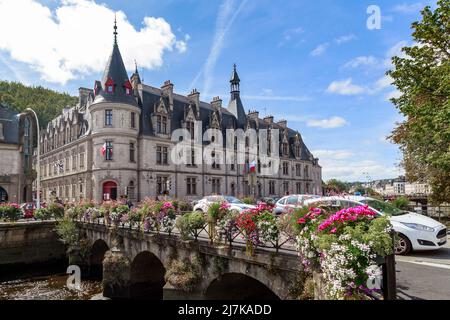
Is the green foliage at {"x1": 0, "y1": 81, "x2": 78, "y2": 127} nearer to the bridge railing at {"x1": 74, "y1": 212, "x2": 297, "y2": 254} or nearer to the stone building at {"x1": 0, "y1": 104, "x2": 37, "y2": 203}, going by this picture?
the stone building at {"x1": 0, "y1": 104, "x2": 37, "y2": 203}

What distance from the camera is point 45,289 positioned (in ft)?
56.5

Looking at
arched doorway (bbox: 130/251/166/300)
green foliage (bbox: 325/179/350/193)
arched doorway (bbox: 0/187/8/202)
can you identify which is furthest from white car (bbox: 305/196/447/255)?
arched doorway (bbox: 0/187/8/202)

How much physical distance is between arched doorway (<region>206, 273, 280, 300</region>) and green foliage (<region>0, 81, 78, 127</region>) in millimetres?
74067

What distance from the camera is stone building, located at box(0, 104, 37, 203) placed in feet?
119

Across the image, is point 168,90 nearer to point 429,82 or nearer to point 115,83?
point 115,83

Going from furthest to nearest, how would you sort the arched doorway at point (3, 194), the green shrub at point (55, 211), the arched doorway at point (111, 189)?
the arched doorway at point (3, 194), the arched doorway at point (111, 189), the green shrub at point (55, 211)

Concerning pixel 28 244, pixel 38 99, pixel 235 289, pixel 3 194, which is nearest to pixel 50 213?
pixel 28 244

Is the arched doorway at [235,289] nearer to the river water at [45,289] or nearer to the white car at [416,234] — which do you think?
the white car at [416,234]

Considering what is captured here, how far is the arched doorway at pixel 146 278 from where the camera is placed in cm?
1513

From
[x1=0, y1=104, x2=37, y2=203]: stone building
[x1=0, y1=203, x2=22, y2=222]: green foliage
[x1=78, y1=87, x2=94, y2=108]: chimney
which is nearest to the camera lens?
[x1=0, y1=203, x2=22, y2=222]: green foliage

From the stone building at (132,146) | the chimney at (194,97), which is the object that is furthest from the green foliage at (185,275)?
the chimney at (194,97)

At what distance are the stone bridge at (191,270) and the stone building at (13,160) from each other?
24837 millimetres

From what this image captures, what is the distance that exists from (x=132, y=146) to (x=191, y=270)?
25784 millimetres
